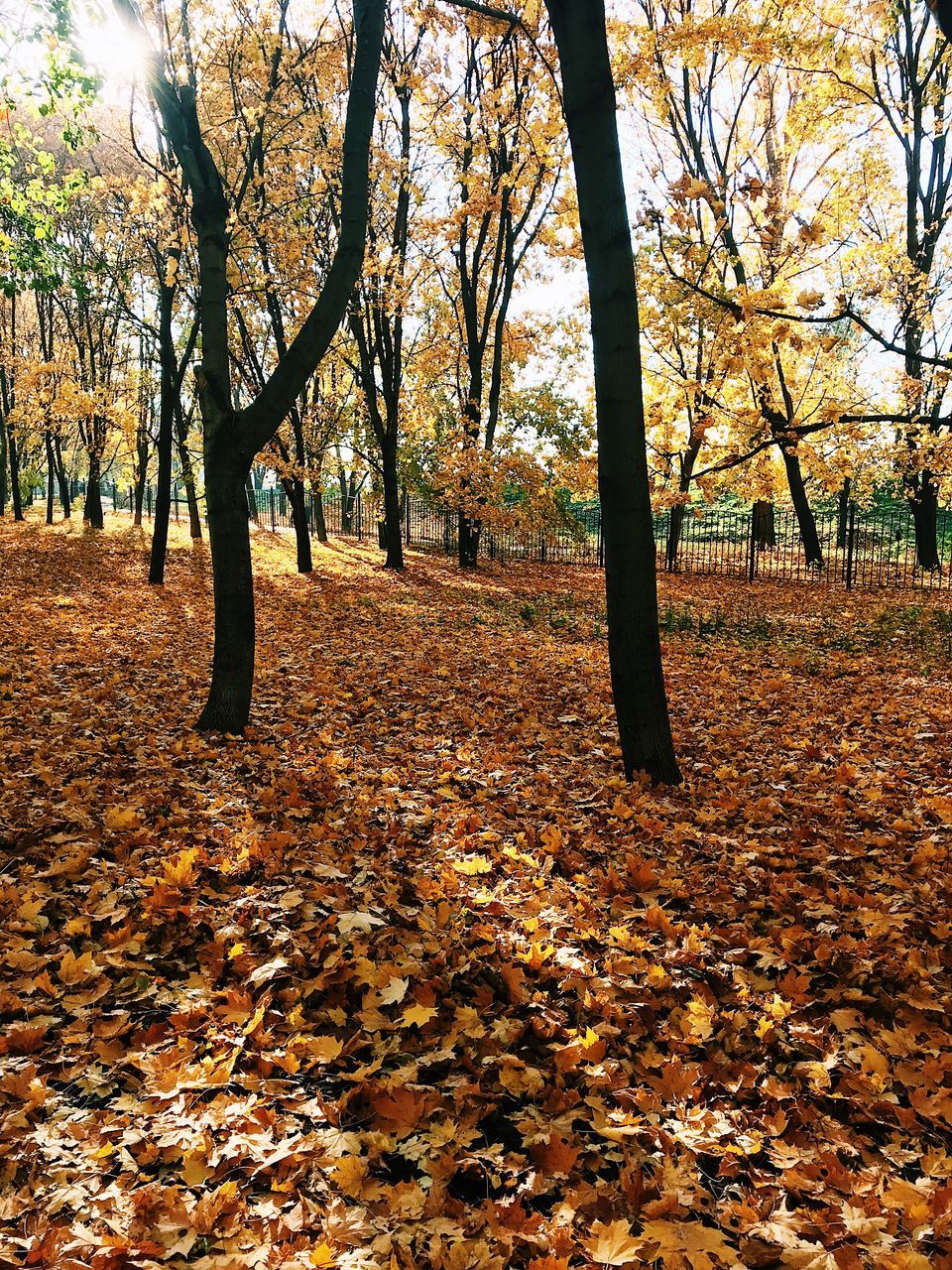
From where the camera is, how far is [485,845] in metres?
4.14

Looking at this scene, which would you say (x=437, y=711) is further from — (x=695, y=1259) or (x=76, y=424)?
(x=76, y=424)

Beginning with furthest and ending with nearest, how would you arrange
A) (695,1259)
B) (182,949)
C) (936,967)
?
(182,949), (936,967), (695,1259)

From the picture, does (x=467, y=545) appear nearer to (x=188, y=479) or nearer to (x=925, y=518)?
(x=188, y=479)

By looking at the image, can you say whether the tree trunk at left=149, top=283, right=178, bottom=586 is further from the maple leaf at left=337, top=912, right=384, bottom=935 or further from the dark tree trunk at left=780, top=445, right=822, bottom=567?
the dark tree trunk at left=780, top=445, right=822, bottom=567

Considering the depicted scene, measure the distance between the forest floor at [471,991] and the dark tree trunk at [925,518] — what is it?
12.9 metres

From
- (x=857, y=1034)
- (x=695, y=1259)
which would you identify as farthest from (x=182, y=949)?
(x=857, y=1034)

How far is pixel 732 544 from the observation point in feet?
68.2

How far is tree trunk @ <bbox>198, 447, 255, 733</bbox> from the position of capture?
5750 millimetres

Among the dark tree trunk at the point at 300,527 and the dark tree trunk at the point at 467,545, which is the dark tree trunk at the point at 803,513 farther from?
the dark tree trunk at the point at 300,527

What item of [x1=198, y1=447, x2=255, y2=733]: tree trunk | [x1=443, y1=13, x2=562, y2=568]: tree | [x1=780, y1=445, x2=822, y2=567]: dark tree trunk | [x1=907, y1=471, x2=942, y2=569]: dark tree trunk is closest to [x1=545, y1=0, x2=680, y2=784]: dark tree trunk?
[x1=198, y1=447, x2=255, y2=733]: tree trunk

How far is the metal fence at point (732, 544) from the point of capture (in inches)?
642

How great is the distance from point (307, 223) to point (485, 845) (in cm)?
1681

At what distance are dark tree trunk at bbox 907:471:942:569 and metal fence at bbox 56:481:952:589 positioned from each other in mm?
383

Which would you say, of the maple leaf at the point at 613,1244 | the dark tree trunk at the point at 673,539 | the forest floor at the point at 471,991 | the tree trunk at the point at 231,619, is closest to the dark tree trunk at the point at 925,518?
the dark tree trunk at the point at 673,539
